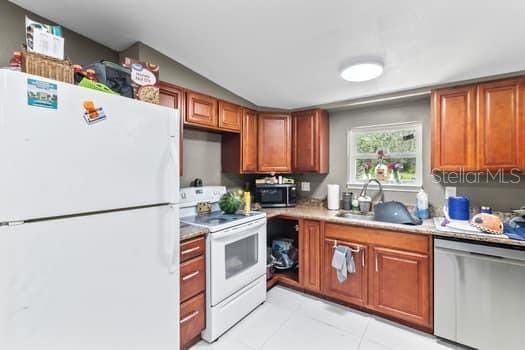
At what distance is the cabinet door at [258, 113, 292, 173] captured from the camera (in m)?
3.04

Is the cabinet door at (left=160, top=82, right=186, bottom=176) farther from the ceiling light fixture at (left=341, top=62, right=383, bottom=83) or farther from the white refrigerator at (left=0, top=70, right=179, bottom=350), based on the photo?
the ceiling light fixture at (left=341, top=62, right=383, bottom=83)

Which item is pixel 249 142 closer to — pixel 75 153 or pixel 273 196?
pixel 273 196

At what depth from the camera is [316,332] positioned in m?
2.03

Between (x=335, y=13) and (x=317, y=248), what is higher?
(x=335, y=13)

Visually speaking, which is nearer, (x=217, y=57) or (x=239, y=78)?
(x=217, y=57)

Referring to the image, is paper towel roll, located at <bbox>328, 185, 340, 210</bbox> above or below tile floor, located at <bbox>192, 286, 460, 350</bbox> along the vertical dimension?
above

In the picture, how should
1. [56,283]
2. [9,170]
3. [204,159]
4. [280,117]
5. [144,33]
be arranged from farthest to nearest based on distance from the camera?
1. [280,117]
2. [204,159]
3. [144,33]
4. [56,283]
5. [9,170]

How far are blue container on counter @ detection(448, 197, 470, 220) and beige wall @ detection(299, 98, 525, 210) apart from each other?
0.72ft

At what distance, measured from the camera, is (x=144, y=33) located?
178 cm

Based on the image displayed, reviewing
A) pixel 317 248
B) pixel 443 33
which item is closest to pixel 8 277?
pixel 317 248

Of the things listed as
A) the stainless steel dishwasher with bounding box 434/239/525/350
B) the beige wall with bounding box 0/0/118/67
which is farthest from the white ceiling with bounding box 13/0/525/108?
the stainless steel dishwasher with bounding box 434/239/525/350

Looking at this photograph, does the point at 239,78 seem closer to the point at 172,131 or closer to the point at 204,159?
the point at 204,159

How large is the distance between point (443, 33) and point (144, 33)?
80.0 inches

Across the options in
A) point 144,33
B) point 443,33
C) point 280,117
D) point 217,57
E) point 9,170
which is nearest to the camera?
point 9,170
